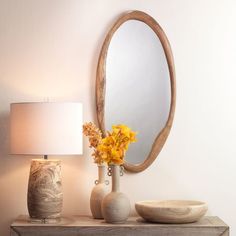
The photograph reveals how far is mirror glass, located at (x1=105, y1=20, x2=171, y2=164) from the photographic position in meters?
3.33

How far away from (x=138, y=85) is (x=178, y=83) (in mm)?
233

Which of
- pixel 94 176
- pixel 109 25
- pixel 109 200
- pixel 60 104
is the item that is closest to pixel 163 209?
pixel 109 200

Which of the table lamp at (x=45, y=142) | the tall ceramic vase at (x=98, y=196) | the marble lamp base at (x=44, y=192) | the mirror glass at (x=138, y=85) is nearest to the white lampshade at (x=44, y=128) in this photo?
the table lamp at (x=45, y=142)

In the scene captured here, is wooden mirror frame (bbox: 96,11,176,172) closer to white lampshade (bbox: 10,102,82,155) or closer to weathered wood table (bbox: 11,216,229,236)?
white lampshade (bbox: 10,102,82,155)

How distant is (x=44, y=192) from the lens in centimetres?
300

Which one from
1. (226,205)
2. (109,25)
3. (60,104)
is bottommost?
(226,205)

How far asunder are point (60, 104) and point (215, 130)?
959mm

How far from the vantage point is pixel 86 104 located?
10.9 ft

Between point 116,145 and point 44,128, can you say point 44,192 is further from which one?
point 116,145

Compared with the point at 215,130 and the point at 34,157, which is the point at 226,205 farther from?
the point at 34,157

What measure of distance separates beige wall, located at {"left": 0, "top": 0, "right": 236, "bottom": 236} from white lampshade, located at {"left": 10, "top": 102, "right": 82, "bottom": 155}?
0.34 m

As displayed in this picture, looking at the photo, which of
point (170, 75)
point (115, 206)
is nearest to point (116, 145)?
point (115, 206)

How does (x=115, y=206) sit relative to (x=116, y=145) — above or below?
below

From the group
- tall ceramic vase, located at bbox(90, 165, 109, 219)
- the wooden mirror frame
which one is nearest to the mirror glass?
the wooden mirror frame
